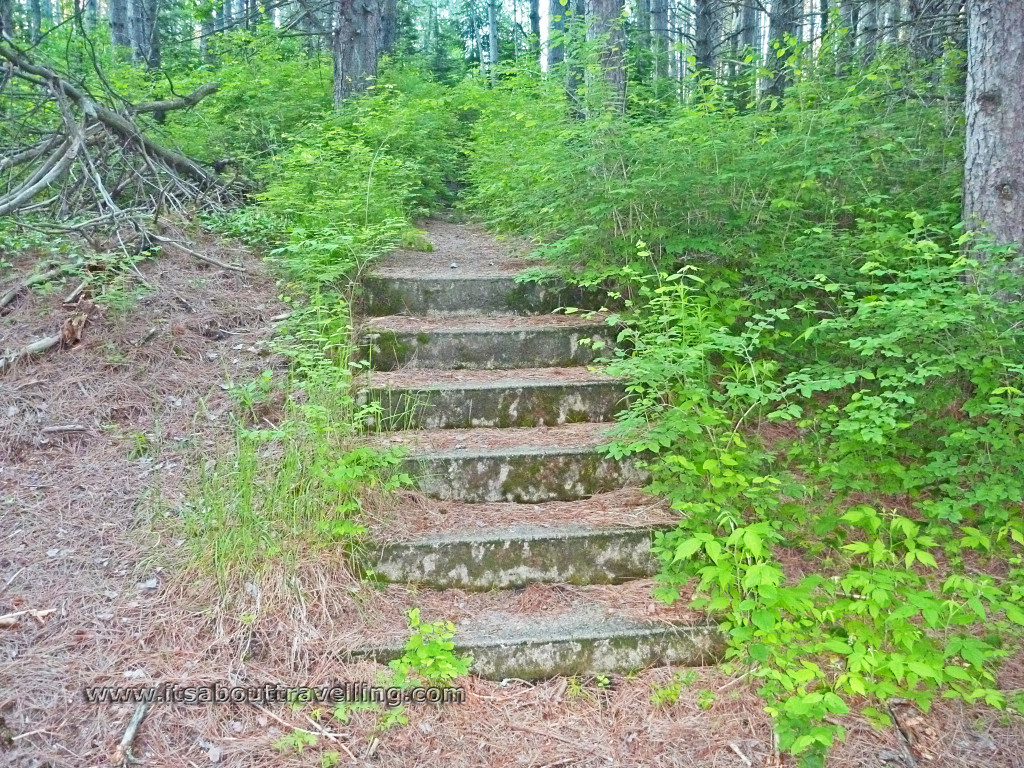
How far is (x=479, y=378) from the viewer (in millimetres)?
4223

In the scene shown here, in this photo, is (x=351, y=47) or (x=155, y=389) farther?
(x=351, y=47)

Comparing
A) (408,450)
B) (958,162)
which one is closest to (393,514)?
(408,450)

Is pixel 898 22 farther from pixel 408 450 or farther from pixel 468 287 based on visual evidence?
pixel 408 450

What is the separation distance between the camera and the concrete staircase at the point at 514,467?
2.88 m

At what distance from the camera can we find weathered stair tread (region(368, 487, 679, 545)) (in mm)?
3258

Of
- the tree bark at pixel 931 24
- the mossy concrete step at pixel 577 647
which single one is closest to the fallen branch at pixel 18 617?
the mossy concrete step at pixel 577 647

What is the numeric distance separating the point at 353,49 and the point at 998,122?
7472 millimetres

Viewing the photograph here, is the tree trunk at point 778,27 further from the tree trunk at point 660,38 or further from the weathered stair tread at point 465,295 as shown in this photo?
the weathered stair tread at point 465,295

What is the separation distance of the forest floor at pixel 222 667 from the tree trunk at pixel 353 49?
21.4 ft

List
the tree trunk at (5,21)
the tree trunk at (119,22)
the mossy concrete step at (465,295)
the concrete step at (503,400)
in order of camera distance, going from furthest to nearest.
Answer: the tree trunk at (119,22)
the tree trunk at (5,21)
the mossy concrete step at (465,295)
the concrete step at (503,400)

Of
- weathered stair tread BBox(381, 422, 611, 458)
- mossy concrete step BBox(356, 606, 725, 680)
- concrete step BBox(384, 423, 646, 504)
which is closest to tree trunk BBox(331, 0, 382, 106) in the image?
weathered stair tread BBox(381, 422, 611, 458)

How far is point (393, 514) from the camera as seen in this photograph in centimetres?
331

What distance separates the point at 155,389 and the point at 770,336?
3616 mm

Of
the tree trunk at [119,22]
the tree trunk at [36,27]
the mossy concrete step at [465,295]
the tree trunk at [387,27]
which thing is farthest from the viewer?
the tree trunk at [119,22]
